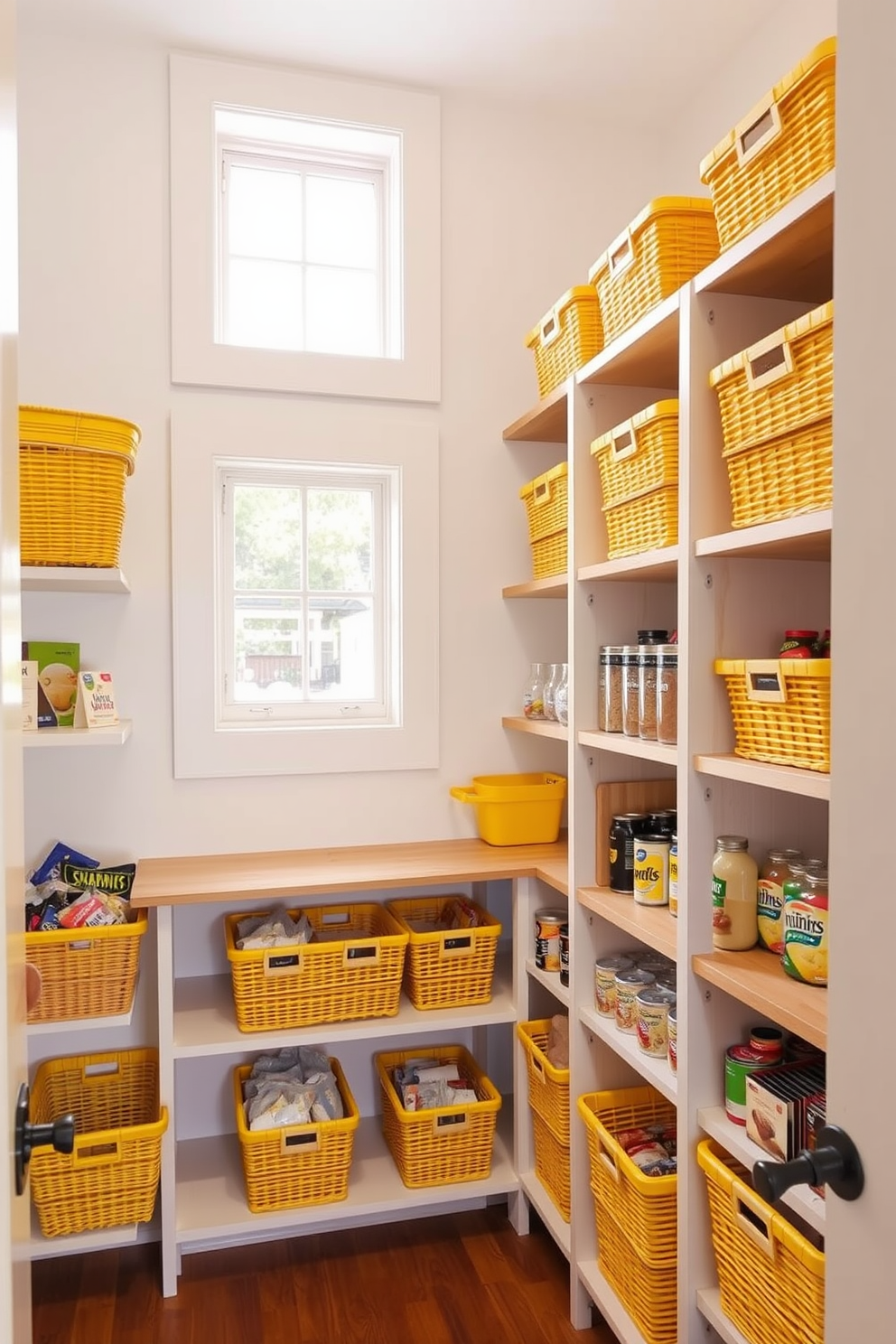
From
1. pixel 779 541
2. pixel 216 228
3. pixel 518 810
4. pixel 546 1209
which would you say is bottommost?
pixel 546 1209

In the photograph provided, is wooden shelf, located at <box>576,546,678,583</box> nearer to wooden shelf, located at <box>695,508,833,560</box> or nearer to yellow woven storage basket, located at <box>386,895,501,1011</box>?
wooden shelf, located at <box>695,508,833,560</box>

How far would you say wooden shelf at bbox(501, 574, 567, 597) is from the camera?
225 cm

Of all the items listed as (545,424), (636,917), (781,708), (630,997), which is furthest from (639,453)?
(630,997)

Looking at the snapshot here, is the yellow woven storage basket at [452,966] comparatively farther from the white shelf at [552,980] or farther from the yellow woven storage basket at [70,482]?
the yellow woven storage basket at [70,482]

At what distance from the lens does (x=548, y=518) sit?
2404 millimetres

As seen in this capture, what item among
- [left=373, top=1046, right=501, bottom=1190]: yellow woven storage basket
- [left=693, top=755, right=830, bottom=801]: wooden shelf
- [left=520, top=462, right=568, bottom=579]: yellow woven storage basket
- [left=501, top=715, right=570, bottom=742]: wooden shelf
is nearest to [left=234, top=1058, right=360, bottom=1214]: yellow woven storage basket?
[left=373, top=1046, right=501, bottom=1190]: yellow woven storage basket

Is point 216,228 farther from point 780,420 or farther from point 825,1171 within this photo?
point 825,1171

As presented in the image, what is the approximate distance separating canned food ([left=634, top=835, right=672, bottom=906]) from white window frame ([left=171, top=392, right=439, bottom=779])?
866 millimetres

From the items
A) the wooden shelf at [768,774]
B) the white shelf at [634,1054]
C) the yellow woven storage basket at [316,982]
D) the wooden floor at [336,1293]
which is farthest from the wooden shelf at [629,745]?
the wooden floor at [336,1293]

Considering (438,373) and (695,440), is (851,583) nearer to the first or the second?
(695,440)

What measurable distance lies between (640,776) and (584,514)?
0.60 m

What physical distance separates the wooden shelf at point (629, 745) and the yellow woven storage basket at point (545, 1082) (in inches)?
29.4

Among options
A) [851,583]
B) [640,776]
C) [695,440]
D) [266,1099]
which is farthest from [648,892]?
[851,583]

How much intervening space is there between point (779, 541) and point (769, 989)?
0.66 m
